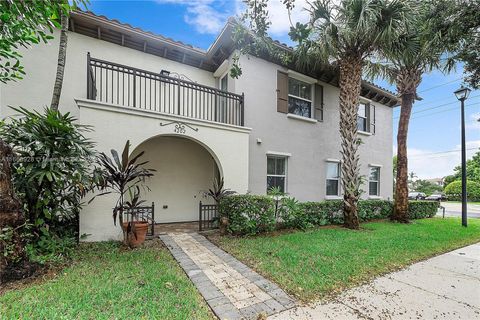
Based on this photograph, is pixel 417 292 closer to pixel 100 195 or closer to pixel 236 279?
pixel 236 279

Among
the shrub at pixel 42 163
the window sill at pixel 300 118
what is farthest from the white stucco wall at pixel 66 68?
the window sill at pixel 300 118

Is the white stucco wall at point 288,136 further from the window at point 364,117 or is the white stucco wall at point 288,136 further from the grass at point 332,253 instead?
the grass at point 332,253

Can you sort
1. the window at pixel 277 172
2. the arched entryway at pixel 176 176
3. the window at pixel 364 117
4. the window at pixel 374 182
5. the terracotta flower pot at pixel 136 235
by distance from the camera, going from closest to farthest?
the terracotta flower pot at pixel 136 235 < the arched entryway at pixel 176 176 < the window at pixel 277 172 < the window at pixel 364 117 < the window at pixel 374 182

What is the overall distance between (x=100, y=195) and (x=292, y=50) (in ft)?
27.8

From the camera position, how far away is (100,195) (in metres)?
5.77

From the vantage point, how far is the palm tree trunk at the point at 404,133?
33.6 ft

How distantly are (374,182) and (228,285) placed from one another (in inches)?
483

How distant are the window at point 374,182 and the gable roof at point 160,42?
247 inches

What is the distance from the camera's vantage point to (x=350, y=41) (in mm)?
8172

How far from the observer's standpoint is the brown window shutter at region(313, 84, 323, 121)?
10.6 meters

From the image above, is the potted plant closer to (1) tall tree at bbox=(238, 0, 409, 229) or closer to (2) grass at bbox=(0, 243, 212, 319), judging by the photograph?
(2) grass at bbox=(0, 243, 212, 319)

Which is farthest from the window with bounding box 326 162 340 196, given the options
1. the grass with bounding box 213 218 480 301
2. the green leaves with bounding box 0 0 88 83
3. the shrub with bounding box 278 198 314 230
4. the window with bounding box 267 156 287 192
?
the green leaves with bounding box 0 0 88 83

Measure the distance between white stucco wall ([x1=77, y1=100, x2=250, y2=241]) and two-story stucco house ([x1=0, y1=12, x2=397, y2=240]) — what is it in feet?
0.08

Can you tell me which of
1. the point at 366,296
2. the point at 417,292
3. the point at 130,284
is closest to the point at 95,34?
the point at 130,284
